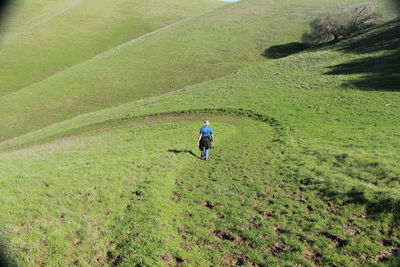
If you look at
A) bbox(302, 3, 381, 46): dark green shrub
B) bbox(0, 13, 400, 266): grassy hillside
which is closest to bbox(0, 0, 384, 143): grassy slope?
bbox(302, 3, 381, 46): dark green shrub

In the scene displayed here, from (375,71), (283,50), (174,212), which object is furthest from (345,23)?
(174,212)

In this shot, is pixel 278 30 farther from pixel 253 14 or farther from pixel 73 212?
pixel 73 212

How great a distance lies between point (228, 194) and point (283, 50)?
7792 cm

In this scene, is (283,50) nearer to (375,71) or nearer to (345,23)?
(345,23)

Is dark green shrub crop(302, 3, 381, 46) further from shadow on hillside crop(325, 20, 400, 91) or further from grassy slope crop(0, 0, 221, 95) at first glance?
grassy slope crop(0, 0, 221, 95)

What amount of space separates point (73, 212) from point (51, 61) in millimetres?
89796

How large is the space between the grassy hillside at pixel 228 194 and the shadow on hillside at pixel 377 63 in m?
3.85

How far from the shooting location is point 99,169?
59.9 ft

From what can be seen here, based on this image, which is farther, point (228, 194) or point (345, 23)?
point (345, 23)

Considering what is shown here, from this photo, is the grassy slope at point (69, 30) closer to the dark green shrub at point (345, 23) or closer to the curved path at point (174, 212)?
the curved path at point (174, 212)

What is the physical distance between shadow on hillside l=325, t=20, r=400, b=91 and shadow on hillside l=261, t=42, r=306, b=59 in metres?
20.4

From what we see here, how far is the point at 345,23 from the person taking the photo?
247ft

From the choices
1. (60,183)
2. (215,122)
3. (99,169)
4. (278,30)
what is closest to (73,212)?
(60,183)

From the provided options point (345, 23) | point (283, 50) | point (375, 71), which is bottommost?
point (375, 71)
